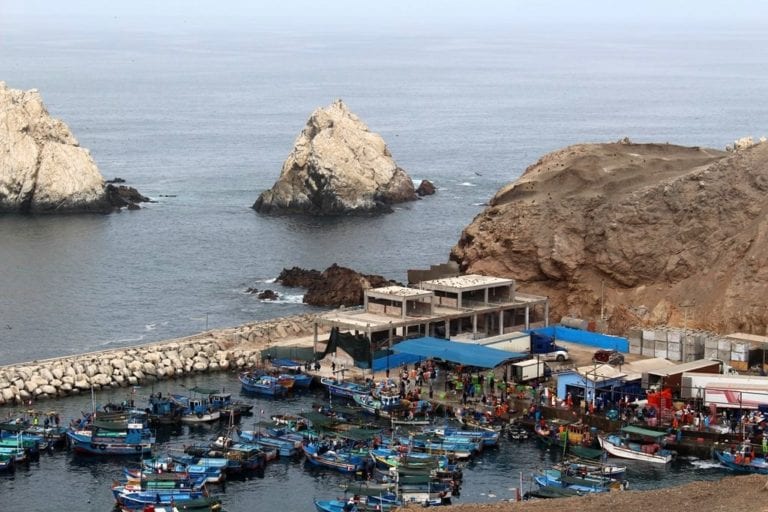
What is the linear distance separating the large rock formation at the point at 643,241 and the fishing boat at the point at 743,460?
50.5 feet

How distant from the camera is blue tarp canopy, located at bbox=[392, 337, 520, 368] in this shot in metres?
65.4

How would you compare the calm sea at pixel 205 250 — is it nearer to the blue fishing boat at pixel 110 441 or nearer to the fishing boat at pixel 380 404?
the blue fishing boat at pixel 110 441

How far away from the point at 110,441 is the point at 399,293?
59.5 feet

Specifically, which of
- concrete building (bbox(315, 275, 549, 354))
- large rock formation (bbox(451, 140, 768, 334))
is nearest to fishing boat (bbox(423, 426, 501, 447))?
concrete building (bbox(315, 275, 549, 354))

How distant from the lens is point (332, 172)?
12081 centimetres

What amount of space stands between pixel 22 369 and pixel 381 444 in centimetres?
1878

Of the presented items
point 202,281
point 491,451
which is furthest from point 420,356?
point 202,281

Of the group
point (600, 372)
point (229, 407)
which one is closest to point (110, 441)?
point (229, 407)

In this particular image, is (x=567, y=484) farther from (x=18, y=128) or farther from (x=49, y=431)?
(x=18, y=128)

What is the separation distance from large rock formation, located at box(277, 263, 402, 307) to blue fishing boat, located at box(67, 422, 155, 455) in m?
27.5

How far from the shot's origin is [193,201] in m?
131

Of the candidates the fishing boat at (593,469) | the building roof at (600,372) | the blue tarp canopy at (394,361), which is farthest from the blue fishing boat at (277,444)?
the building roof at (600,372)

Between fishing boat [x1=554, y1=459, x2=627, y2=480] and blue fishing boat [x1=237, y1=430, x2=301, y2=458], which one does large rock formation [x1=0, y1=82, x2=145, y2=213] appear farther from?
fishing boat [x1=554, y1=459, x2=627, y2=480]

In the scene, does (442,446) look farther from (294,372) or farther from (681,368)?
(294,372)
